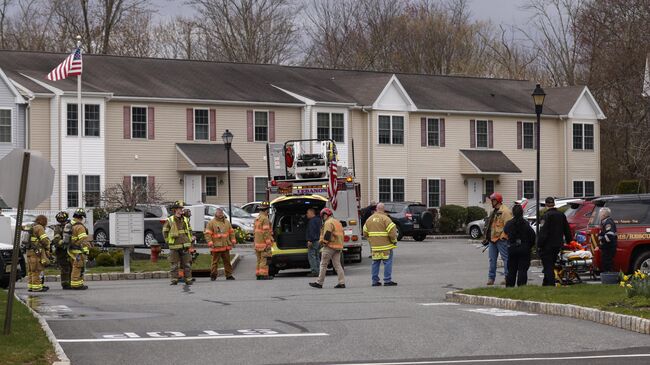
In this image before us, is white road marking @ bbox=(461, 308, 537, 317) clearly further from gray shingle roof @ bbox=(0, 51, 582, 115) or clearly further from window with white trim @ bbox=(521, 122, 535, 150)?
window with white trim @ bbox=(521, 122, 535, 150)

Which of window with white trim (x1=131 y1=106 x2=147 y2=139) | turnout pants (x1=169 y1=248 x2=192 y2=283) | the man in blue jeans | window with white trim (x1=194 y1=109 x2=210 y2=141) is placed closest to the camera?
turnout pants (x1=169 y1=248 x2=192 y2=283)

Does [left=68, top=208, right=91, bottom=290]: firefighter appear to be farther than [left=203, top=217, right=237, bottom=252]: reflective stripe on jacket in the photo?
No

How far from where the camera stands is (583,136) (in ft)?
204

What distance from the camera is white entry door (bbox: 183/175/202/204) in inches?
2025


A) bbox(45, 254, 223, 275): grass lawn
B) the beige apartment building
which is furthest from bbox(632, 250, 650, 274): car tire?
the beige apartment building

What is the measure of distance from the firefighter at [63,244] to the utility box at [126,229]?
11.5 feet

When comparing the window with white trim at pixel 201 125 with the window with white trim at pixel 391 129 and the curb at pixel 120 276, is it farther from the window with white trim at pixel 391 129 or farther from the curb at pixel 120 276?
the curb at pixel 120 276

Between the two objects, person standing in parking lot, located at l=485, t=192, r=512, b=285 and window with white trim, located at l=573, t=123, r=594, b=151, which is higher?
window with white trim, located at l=573, t=123, r=594, b=151

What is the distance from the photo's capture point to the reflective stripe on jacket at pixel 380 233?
81.8 feet

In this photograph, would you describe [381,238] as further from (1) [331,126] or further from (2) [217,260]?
(1) [331,126]

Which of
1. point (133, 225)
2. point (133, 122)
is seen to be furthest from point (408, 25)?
point (133, 225)

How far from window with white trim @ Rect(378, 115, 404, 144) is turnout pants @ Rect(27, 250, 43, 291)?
108 feet

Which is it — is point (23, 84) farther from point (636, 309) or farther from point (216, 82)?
point (636, 309)

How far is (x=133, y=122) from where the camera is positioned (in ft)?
166
